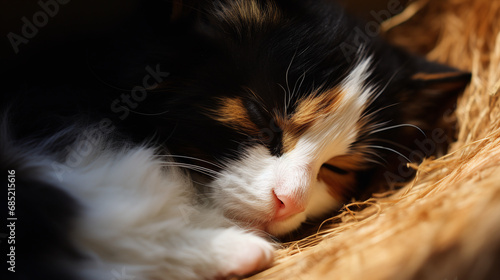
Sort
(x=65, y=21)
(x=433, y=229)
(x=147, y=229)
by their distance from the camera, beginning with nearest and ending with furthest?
(x=433, y=229), (x=147, y=229), (x=65, y=21)

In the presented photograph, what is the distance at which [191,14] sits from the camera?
3.60 feet

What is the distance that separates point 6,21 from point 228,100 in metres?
0.81

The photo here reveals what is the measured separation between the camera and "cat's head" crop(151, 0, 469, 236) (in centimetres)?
104

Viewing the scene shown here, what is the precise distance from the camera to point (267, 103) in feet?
3.44

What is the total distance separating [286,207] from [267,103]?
26 centimetres

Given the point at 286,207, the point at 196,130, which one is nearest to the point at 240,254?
the point at 286,207

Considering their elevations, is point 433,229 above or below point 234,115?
below

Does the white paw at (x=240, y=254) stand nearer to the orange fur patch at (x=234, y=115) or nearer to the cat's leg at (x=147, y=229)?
the cat's leg at (x=147, y=229)

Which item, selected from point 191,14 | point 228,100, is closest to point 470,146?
point 228,100

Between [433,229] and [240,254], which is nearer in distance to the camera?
[433,229]

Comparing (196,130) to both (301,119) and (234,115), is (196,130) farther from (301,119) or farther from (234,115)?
(301,119)

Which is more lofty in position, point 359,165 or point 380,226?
point 359,165

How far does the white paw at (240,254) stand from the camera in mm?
899

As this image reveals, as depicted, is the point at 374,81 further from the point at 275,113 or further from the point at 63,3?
the point at 63,3
